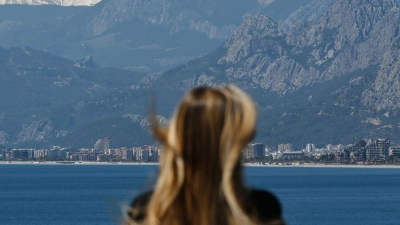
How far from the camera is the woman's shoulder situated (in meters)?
7.32

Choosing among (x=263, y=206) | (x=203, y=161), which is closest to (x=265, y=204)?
(x=263, y=206)

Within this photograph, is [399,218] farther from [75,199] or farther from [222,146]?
[222,146]

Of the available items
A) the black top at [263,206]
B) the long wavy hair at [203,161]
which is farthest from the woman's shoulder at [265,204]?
the long wavy hair at [203,161]

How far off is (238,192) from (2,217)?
136492 millimetres

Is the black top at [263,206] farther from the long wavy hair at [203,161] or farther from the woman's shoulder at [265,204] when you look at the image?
the long wavy hair at [203,161]

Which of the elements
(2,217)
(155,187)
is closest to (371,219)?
(2,217)

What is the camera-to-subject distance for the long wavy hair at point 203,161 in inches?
282

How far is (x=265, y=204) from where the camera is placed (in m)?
7.43

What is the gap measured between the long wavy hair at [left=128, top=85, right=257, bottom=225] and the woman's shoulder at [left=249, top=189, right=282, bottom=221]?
0.35ft

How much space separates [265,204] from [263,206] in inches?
0.8

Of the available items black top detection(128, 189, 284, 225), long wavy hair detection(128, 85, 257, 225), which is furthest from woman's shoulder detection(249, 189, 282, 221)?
long wavy hair detection(128, 85, 257, 225)

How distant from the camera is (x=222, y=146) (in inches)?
284

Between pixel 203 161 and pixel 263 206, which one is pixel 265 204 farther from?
pixel 203 161

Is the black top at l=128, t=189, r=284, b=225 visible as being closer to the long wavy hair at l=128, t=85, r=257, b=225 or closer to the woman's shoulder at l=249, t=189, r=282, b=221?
the woman's shoulder at l=249, t=189, r=282, b=221
